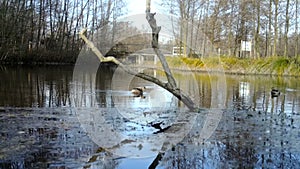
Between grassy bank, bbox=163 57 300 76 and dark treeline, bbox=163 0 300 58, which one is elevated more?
dark treeline, bbox=163 0 300 58

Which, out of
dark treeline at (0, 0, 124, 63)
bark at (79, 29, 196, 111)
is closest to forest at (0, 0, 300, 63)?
dark treeline at (0, 0, 124, 63)

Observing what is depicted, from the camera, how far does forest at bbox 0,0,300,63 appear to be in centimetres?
3200

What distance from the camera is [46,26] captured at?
43.1 m

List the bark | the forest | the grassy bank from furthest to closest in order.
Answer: the forest → the grassy bank → the bark

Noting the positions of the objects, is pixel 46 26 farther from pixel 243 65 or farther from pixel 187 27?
pixel 243 65

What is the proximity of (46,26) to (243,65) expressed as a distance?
22.3m

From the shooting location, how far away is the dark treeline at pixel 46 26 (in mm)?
33094

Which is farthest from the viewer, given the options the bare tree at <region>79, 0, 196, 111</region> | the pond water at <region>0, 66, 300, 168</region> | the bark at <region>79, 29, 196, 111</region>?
the bark at <region>79, 29, 196, 111</region>

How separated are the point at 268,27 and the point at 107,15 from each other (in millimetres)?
22999

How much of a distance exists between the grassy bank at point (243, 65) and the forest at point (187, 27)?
1.34 metres

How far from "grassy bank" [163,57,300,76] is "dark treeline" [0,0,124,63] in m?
12.6

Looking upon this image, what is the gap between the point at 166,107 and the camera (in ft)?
34.1

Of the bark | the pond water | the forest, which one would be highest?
the forest

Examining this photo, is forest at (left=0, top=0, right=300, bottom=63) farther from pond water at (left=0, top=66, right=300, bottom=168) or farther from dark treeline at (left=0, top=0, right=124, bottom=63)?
pond water at (left=0, top=66, right=300, bottom=168)
